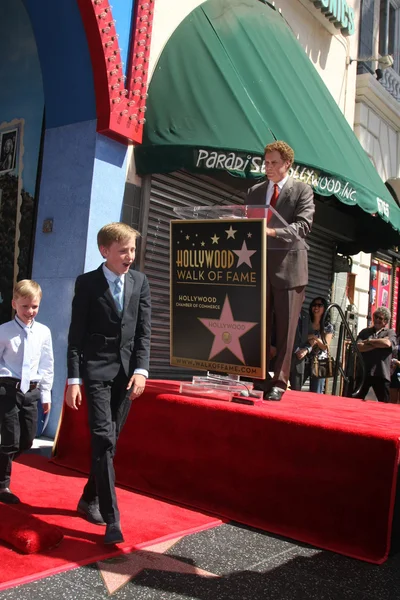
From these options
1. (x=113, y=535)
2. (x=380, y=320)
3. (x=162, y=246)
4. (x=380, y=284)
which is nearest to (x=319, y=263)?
(x=380, y=320)

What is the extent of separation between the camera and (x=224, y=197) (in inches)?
341

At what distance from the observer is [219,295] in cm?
479

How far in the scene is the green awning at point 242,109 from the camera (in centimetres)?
679

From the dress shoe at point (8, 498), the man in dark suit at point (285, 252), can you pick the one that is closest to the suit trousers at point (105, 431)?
the dress shoe at point (8, 498)

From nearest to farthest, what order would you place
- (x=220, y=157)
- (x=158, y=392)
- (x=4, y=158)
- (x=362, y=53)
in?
(x=158, y=392)
(x=220, y=157)
(x=4, y=158)
(x=362, y=53)

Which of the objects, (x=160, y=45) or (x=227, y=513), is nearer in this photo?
(x=227, y=513)

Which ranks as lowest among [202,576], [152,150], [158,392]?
[202,576]

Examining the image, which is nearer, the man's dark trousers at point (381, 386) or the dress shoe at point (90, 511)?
the dress shoe at point (90, 511)

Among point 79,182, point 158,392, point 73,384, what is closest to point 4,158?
point 79,182

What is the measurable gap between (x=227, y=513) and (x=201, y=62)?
5199mm

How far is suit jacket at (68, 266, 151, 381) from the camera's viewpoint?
147 inches

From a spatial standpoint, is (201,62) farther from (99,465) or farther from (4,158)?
(99,465)

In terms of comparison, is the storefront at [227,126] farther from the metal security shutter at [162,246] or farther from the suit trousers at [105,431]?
the suit trousers at [105,431]

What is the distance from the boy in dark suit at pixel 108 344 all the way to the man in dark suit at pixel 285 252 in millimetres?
1291
